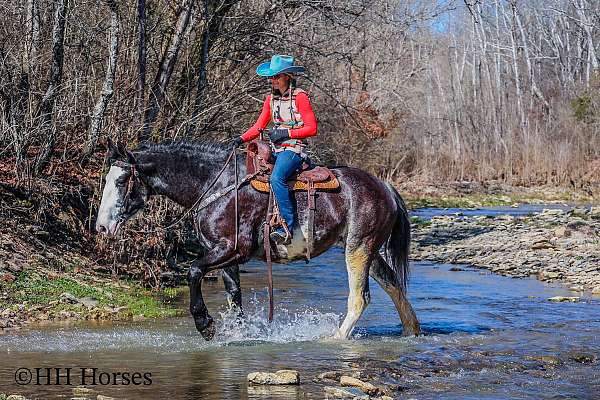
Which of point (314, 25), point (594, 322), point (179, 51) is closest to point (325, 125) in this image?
point (314, 25)

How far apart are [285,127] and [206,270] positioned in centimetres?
162

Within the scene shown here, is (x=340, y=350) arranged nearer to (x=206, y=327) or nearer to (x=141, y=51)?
(x=206, y=327)

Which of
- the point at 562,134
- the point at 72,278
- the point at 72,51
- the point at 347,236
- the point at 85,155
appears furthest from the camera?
the point at 562,134

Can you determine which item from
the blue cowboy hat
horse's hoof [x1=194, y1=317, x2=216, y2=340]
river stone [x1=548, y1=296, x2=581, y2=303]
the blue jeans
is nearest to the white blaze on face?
horse's hoof [x1=194, y1=317, x2=216, y2=340]

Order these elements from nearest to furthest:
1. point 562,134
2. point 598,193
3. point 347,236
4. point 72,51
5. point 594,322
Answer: point 347,236, point 594,322, point 72,51, point 598,193, point 562,134

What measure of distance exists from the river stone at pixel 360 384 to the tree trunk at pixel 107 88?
6.29 m

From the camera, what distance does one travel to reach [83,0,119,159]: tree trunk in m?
12.5

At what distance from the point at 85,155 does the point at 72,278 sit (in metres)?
1.79

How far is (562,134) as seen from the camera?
35562mm

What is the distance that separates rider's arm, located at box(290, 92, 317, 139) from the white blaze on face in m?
1.74

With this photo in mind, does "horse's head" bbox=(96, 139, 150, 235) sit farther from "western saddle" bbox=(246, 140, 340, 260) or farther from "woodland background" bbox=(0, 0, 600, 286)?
"woodland background" bbox=(0, 0, 600, 286)

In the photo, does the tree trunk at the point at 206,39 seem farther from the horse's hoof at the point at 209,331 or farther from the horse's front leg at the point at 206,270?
the horse's hoof at the point at 209,331

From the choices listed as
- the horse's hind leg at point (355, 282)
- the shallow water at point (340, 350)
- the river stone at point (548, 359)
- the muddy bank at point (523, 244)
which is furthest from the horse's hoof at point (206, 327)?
the muddy bank at point (523, 244)

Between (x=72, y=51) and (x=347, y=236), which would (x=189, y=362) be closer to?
(x=347, y=236)
